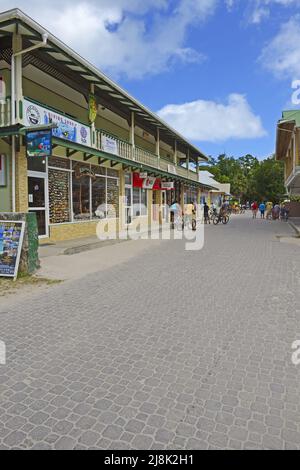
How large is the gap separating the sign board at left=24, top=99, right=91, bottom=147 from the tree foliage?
56.2 m

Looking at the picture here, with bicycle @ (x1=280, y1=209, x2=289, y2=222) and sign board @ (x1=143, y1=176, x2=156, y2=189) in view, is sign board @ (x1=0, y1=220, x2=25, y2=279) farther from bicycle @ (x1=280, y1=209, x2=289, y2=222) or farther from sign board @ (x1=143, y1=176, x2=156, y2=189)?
bicycle @ (x1=280, y1=209, x2=289, y2=222)

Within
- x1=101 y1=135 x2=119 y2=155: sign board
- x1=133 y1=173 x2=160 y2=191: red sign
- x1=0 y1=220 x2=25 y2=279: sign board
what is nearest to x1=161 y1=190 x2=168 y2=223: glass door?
x1=133 y1=173 x2=160 y2=191: red sign

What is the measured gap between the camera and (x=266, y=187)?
6881cm

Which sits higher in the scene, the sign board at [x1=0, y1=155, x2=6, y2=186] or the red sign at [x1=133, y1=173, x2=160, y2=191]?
the red sign at [x1=133, y1=173, x2=160, y2=191]

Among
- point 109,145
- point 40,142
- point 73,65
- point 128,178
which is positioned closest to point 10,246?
point 40,142

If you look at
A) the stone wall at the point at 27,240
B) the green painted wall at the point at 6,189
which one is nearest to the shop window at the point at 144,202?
the green painted wall at the point at 6,189

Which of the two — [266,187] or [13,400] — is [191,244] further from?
[266,187]

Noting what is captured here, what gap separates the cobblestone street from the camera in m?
2.63

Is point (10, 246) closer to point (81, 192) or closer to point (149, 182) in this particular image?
point (81, 192)

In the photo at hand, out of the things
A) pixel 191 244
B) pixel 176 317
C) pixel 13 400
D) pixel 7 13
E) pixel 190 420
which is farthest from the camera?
pixel 191 244

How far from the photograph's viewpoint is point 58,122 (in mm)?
12211

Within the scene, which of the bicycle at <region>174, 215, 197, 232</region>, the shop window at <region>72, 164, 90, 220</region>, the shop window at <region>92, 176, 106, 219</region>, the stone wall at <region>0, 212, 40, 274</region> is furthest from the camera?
the bicycle at <region>174, 215, 197, 232</region>
